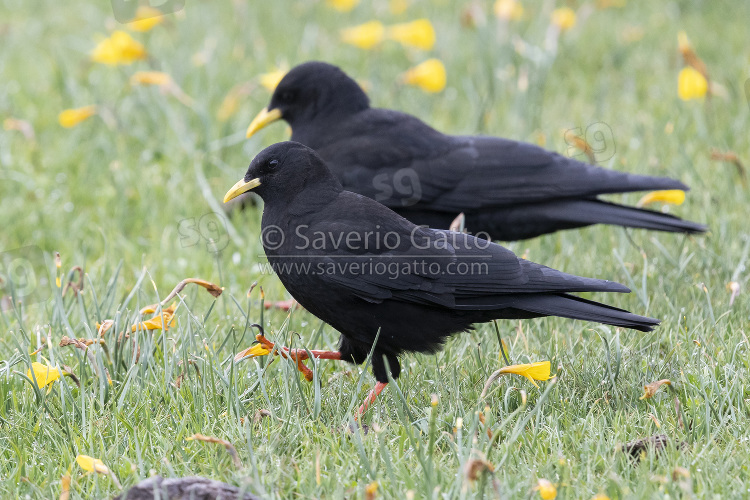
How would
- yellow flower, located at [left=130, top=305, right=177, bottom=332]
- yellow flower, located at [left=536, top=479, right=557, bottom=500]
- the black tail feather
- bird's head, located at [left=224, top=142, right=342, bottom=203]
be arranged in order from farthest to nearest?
1. bird's head, located at [left=224, top=142, right=342, bottom=203]
2. yellow flower, located at [left=130, top=305, right=177, bottom=332]
3. the black tail feather
4. yellow flower, located at [left=536, top=479, right=557, bottom=500]

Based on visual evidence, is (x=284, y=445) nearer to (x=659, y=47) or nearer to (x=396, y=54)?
(x=396, y=54)

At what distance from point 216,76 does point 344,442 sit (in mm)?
4312

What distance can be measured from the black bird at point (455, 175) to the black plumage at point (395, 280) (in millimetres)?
963

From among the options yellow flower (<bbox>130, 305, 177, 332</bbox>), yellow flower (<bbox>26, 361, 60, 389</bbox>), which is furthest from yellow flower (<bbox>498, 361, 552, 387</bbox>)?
yellow flower (<bbox>26, 361, 60, 389</bbox>)

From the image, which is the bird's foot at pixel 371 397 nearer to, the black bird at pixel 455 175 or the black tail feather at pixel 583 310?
the black tail feather at pixel 583 310

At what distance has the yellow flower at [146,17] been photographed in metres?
6.14

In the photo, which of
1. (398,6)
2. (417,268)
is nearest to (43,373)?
(417,268)

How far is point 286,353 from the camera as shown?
311 centimetres

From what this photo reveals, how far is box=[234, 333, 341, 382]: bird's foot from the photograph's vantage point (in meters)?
3.03
